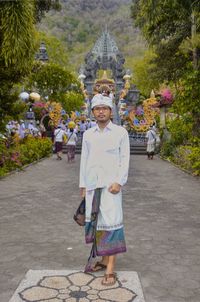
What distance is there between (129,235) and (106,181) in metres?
2.19

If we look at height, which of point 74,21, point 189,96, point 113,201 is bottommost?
point 113,201

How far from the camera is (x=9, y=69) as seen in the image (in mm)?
11188

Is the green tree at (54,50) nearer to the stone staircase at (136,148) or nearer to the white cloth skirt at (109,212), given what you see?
the stone staircase at (136,148)

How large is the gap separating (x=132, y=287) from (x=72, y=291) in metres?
0.61

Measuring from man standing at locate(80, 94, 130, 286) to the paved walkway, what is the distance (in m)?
0.58

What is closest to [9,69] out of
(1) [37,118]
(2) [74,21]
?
(1) [37,118]

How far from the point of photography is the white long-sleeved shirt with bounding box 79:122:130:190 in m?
4.23

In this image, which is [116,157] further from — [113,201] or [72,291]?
[72,291]

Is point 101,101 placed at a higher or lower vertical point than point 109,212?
higher

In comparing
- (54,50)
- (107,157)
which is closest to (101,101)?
(107,157)

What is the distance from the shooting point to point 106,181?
423 centimetres

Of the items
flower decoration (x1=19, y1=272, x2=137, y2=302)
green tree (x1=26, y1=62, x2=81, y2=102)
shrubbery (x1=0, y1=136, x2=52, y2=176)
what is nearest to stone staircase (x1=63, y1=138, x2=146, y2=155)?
shrubbery (x1=0, y1=136, x2=52, y2=176)

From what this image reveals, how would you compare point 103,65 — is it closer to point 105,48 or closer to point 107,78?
point 107,78

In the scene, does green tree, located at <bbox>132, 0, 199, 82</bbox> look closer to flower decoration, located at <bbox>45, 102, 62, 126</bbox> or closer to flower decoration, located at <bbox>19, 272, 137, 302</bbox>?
flower decoration, located at <bbox>45, 102, 62, 126</bbox>
